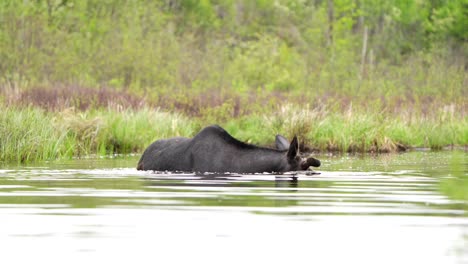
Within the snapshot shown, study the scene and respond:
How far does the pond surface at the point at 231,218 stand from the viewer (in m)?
7.20

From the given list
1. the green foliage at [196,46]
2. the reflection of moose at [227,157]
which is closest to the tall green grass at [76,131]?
the reflection of moose at [227,157]

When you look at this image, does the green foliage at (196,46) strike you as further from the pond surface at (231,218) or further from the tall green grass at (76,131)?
the pond surface at (231,218)

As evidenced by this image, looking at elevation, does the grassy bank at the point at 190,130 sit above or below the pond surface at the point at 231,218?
above

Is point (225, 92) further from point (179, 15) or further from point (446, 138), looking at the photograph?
point (179, 15)

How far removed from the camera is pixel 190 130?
88.7ft

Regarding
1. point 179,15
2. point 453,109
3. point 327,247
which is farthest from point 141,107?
point 179,15

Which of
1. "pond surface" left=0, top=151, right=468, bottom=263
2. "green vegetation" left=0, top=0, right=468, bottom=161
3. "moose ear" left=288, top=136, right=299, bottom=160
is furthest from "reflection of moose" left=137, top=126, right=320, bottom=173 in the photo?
"green vegetation" left=0, top=0, right=468, bottom=161

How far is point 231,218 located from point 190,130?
704 inches

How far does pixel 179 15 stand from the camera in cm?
6869

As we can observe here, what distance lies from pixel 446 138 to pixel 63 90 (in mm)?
10488

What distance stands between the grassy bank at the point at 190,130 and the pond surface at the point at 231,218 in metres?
4.54

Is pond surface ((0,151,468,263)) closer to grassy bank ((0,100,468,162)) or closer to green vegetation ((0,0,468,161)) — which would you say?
grassy bank ((0,100,468,162))

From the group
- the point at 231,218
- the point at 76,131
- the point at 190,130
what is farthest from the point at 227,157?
the point at 190,130

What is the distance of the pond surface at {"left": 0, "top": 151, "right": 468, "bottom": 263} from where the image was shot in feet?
23.6
